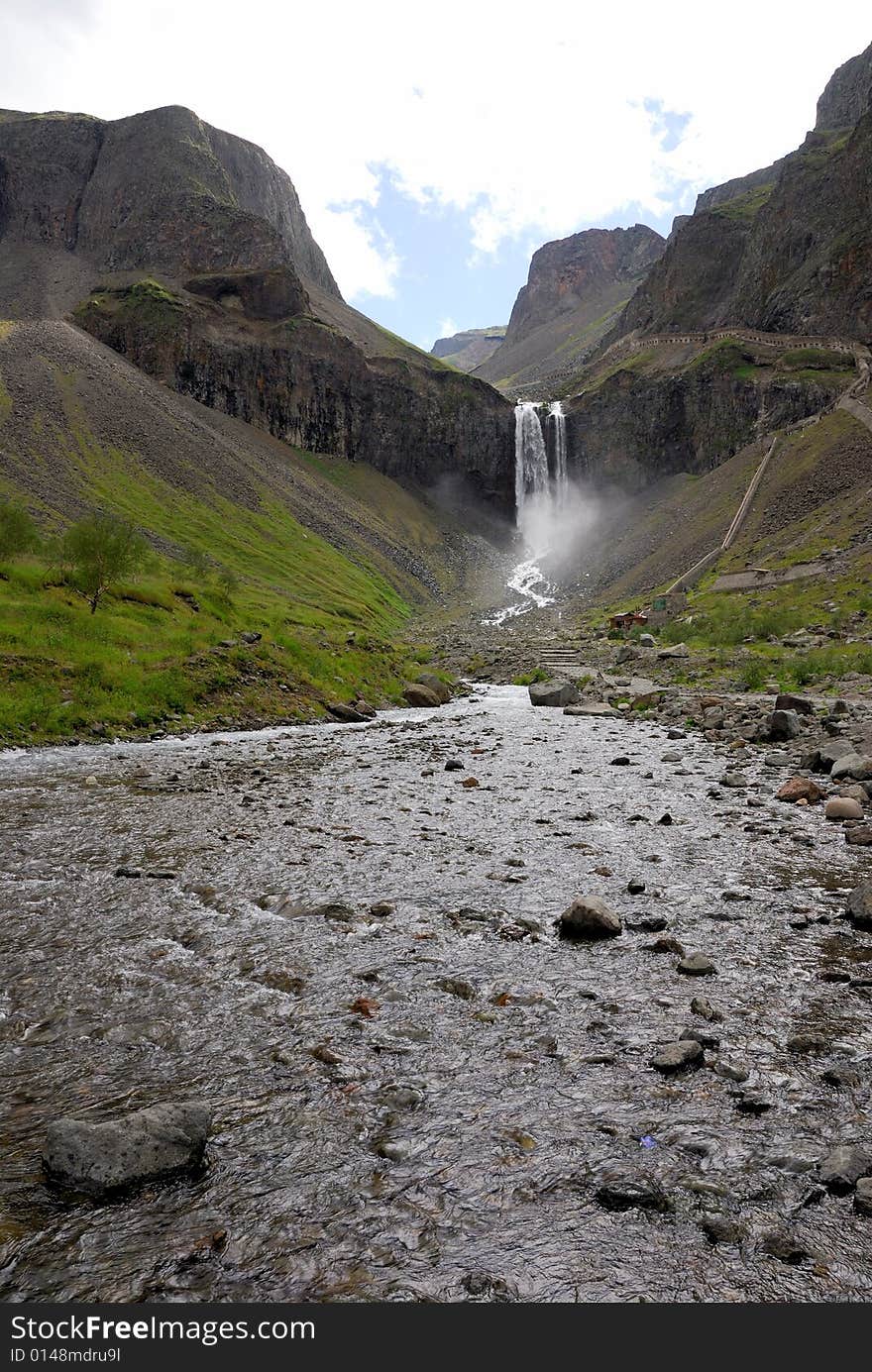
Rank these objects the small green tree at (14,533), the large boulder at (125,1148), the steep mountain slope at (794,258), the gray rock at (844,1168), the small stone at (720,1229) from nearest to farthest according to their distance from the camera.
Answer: the small stone at (720,1229), the large boulder at (125,1148), the gray rock at (844,1168), the small green tree at (14,533), the steep mountain slope at (794,258)

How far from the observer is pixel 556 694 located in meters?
38.4

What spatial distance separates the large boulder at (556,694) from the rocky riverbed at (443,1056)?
76.4ft

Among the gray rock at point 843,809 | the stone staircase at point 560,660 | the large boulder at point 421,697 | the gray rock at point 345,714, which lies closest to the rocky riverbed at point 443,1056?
the gray rock at point 843,809

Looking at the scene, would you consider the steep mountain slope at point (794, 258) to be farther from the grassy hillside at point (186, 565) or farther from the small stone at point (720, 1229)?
the small stone at point (720, 1229)

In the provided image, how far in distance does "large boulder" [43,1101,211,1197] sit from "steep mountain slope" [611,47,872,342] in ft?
483

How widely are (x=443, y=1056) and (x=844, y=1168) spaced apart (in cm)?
335

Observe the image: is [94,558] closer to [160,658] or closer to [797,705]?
[160,658]

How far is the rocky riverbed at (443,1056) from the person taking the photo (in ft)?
14.5

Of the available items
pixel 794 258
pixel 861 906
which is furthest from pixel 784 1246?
pixel 794 258

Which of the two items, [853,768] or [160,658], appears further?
[160,658]

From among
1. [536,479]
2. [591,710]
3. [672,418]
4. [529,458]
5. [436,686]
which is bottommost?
[591,710]

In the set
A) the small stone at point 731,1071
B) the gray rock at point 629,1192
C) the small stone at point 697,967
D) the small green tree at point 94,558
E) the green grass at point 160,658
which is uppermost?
the small green tree at point 94,558

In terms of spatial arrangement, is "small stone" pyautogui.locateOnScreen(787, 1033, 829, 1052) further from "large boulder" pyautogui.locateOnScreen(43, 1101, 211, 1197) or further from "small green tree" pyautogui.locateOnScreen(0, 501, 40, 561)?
"small green tree" pyautogui.locateOnScreen(0, 501, 40, 561)

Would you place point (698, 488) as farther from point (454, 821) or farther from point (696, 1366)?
point (696, 1366)
